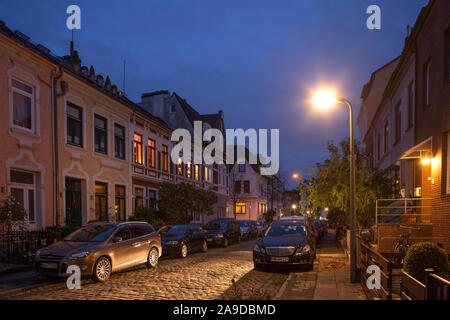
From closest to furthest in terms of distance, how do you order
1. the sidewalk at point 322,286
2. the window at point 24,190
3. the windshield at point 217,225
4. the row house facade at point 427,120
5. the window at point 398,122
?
the sidewalk at point 322,286 < the row house facade at point 427,120 < the window at point 24,190 < the window at point 398,122 < the windshield at point 217,225

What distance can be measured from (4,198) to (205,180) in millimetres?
25234

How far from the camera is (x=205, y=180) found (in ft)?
125

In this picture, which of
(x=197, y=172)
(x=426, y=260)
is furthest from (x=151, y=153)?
(x=426, y=260)

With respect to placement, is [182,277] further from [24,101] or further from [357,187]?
[24,101]

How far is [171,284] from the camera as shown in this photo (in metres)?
9.73

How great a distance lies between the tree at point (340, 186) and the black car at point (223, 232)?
28.8 feet

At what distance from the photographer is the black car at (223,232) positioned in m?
22.2

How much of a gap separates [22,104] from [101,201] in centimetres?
717

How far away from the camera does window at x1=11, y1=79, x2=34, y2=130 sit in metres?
14.8

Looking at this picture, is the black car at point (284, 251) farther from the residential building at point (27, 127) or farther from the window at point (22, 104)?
the window at point (22, 104)

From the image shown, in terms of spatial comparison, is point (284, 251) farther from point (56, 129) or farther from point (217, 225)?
point (217, 225)

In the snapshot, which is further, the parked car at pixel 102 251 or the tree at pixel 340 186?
the tree at pixel 340 186

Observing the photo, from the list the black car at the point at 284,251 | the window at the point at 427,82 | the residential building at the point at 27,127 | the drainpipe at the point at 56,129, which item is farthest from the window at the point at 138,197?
the window at the point at 427,82
